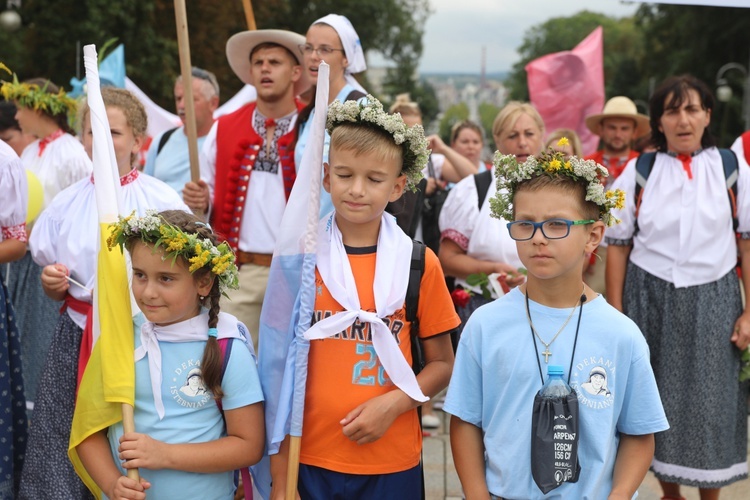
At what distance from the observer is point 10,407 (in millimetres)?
4332

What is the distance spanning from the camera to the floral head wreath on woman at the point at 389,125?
126 inches

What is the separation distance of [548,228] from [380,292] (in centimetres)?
62

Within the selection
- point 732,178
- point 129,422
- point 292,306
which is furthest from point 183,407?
point 732,178

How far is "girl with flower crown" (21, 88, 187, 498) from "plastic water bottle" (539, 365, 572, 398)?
1.96 meters

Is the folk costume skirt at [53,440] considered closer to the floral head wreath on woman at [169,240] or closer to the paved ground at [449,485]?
the floral head wreath on woman at [169,240]

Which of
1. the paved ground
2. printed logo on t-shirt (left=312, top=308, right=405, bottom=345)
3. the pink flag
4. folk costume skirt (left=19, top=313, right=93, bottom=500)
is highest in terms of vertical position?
the pink flag

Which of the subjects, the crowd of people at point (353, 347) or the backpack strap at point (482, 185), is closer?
the crowd of people at point (353, 347)

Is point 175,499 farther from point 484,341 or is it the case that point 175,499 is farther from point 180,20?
point 180,20

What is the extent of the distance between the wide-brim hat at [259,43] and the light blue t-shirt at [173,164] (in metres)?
0.92

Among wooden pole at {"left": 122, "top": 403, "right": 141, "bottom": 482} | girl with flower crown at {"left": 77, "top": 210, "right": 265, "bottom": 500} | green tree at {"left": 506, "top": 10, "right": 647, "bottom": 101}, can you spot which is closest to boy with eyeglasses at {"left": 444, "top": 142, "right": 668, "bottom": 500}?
girl with flower crown at {"left": 77, "top": 210, "right": 265, "bottom": 500}

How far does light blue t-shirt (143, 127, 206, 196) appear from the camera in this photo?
632 centimetres

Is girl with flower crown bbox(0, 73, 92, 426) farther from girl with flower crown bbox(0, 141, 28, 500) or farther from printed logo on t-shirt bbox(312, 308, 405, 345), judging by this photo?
printed logo on t-shirt bbox(312, 308, 405, 345)

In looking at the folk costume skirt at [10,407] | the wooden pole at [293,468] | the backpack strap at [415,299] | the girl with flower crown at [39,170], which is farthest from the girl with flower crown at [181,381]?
the girl with flower crown at [39,170]

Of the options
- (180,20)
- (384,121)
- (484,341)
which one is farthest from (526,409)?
(180,20)
